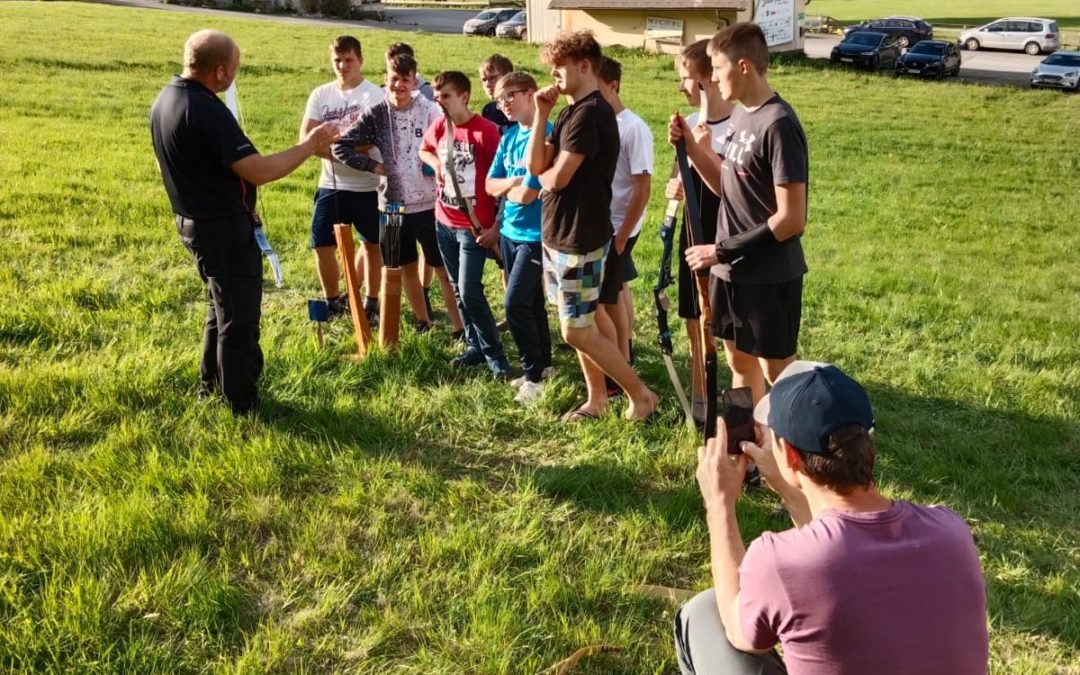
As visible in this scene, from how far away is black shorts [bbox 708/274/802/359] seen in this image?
3.74 m

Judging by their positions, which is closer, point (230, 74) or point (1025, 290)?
point (230, 74)

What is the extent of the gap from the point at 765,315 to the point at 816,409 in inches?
67.3

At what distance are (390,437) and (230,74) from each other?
1986 millimetres

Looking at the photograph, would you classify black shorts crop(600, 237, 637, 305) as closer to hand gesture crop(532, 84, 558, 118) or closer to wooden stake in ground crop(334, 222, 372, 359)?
hand gesture crop(532, 84, 558, 118)

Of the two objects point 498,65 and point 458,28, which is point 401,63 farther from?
point 458,28

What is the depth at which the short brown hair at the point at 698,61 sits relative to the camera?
413cm

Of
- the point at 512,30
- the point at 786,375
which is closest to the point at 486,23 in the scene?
the point at 512,30

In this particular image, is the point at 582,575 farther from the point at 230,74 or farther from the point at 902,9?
the point at 902,9

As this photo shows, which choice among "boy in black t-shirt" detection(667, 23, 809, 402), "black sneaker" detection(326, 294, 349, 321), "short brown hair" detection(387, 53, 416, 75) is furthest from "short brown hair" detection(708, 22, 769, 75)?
"black sneaker" detection(326, 294, 349, 321)

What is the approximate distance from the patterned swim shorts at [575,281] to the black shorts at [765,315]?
29.3 inches

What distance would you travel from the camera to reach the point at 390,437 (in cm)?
449

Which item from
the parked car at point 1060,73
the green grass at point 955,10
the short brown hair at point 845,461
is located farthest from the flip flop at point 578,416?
the green grass at point 955,10

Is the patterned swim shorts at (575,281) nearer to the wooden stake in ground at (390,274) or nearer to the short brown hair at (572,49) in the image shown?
the short brown hair at (572,49)

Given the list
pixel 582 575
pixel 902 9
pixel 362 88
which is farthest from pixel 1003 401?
pixel 902 9
